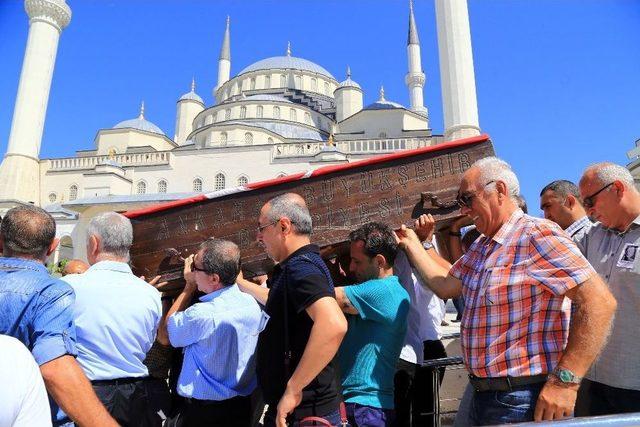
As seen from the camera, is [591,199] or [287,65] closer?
[591,199]

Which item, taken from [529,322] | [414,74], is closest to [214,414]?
[529,322]

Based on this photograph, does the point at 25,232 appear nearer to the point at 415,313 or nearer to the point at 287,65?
the point at 415,313

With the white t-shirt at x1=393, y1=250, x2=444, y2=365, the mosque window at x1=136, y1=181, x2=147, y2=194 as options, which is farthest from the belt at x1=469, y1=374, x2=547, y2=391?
the mosque window at x1=136, y1=181, x2=147, y2=194

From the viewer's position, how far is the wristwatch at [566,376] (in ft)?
6.16

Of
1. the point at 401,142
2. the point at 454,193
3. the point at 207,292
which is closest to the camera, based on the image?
the point at 207,292

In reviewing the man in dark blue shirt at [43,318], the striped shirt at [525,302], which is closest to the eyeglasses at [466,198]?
the striped shirt at [525,302]

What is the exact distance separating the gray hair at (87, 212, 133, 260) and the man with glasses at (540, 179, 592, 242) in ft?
8.58

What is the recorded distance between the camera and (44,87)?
30.7 metres

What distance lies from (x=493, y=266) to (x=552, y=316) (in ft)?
1.01

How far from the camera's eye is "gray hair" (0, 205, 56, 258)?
2098 mm

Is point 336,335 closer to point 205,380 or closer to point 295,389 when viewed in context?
point 295,389

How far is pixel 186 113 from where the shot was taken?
51312 millimetres

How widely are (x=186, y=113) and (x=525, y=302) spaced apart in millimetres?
52667

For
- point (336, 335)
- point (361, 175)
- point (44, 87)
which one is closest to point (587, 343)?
point (336, 335)
